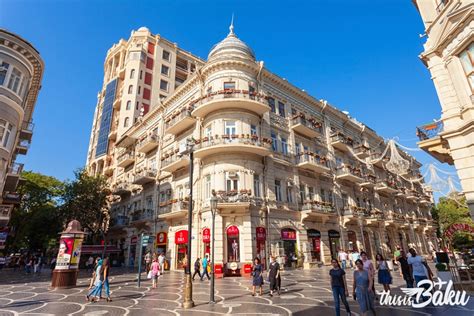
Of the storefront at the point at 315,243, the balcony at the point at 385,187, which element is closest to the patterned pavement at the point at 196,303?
the storefront at the point at 315,243

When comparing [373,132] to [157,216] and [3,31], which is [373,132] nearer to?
[157,216]

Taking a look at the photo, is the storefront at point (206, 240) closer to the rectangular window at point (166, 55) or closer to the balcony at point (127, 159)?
the balcony at point (127, 159)

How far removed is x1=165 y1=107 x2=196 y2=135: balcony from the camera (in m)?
24.6

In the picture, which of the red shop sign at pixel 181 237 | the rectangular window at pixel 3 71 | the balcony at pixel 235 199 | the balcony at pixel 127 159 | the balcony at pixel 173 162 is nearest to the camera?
the balcony at pixel 235 199

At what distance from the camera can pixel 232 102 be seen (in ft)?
71.7

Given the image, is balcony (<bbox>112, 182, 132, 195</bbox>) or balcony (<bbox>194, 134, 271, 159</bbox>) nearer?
balcony (<bbox>194, 134, 271, 159</bbox>)

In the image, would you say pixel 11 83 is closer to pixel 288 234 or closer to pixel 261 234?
pixel 261 234

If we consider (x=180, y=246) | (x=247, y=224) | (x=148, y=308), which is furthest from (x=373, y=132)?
(x=148, y=308)

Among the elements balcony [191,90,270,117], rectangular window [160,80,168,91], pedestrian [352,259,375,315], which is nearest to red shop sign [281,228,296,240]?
balcony [191,90,270,117]

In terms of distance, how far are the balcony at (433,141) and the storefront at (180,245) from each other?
17.9 metres

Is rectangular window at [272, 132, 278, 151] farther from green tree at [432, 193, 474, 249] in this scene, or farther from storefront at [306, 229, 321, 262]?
green tree at [432, 193, 474, 249]

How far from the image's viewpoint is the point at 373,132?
39.2m

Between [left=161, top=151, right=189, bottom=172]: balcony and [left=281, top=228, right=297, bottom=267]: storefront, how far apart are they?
33.3ft

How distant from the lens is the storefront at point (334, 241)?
983 inches
